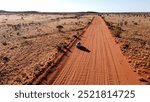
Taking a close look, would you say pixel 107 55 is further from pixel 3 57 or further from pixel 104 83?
pixel 3 57

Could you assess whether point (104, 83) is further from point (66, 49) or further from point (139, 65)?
point (66, 49)

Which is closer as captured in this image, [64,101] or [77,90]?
[64,101]

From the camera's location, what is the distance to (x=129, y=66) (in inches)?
699

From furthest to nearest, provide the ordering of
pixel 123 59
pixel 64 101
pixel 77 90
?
pixel 123 59 → pixel 77 90 → pixel 64 101

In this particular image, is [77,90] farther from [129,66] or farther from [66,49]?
[66,49]

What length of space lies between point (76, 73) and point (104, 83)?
8.22 feet

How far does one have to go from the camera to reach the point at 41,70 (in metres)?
16.7

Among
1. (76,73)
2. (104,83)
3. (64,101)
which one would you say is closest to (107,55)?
(76,73)

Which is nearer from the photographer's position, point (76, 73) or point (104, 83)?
point (104, 83)

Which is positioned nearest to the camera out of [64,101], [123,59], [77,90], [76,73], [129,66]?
[64,101]

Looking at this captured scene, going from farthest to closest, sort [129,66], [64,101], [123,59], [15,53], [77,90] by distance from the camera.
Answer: [15,53] → [123,59] → [129,66] → [77,90] → [64,101]

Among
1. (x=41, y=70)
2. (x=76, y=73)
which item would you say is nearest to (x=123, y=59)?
(x=76, y=73)

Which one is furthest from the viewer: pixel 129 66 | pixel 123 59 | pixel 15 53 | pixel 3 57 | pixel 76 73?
pixel 15 53

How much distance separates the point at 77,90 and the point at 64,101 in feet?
5.01
